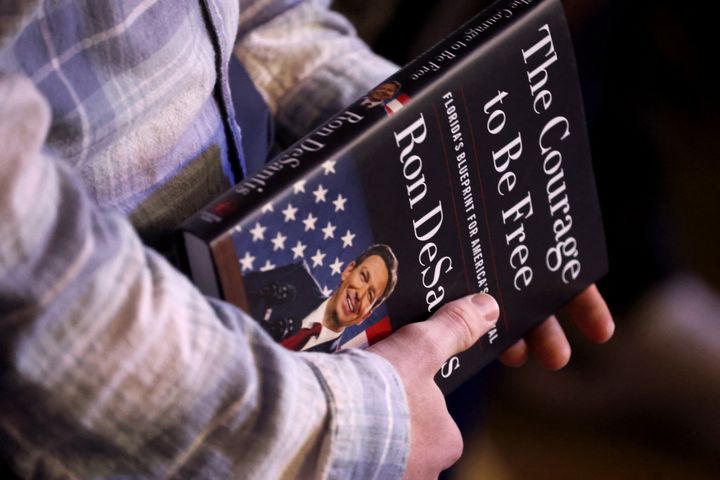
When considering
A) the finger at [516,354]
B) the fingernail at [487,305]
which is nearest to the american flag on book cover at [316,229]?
the fingernail at [487,305]

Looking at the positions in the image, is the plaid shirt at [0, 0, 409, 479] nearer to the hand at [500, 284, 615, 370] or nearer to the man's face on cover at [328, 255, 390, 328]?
the man's face on cover at [328, 255, 390, 328]

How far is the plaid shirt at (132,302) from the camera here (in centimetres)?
41

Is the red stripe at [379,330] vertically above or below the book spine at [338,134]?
below

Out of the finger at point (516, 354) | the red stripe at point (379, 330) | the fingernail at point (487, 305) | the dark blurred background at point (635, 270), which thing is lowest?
the dark blurred background at point (635, 270)

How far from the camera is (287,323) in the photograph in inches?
21.1

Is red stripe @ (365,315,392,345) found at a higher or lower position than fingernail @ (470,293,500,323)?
higher

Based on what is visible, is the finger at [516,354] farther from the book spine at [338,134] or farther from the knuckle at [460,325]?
the book spine at [338,134]

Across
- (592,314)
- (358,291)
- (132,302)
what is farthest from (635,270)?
(132,302)

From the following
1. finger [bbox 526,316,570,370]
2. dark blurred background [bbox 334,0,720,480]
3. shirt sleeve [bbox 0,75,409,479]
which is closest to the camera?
shirt sleeve [bbox 0,75,409,479]

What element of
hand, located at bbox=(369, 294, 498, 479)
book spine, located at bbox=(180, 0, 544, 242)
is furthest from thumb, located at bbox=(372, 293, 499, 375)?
book spine, located at bbox=(180, 0, 544, 242)

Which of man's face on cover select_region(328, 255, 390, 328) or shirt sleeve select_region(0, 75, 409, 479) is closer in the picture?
shirt sleeve select_region(0, 75, 409, 479)

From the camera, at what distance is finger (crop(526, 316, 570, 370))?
780 mm

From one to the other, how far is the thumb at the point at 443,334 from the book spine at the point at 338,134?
135 millimetres

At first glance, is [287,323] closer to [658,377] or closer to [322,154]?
[322,154]
